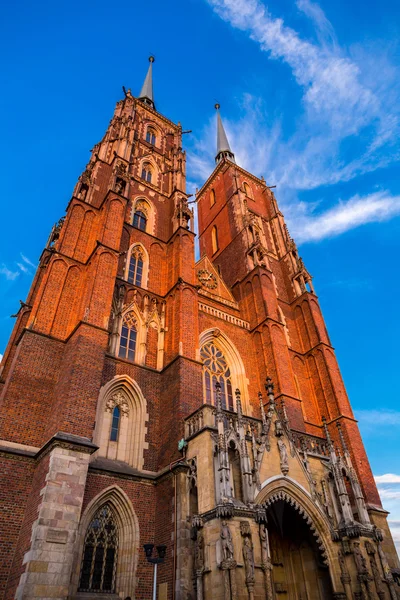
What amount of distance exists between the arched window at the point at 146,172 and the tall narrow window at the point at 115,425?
1563cm

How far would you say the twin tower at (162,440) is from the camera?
1094 cm

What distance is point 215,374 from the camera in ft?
64.1

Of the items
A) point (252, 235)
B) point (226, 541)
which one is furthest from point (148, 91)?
point (226, 541)

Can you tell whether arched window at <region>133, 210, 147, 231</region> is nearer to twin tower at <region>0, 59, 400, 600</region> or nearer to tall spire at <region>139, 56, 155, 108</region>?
twin tower at <region>0, 59, 400, 600</region>

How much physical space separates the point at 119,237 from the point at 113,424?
813 centimetres

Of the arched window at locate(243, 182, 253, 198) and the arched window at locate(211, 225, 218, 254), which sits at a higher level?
the arched window at locate(243, 182, 253, 198)

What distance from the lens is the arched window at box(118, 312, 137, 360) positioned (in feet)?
54.9

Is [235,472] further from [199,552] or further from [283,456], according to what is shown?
[199,552]

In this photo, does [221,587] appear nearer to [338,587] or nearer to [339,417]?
[338,587]

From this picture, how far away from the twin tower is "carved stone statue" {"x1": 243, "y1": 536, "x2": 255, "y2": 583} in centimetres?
3

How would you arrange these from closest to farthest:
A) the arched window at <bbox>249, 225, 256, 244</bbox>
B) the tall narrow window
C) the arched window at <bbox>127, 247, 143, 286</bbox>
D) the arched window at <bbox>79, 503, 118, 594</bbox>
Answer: the arched window at <bbox>79, 503, 118, 594</bbox>, the tall narrow window, the arched window at <bbox>127, 247, 143, 286</bbox>, the arched window at <bbox>249, 225, 256, 244</bbox>

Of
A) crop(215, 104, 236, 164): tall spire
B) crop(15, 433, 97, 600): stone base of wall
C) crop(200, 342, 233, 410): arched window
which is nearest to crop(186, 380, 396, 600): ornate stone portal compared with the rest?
crop(15, 433, 97, 600): stone base of wall

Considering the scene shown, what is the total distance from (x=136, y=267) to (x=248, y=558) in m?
13.3

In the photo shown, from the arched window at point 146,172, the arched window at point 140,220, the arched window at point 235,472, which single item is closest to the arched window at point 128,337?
the arched window at point 235,472
